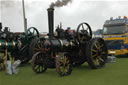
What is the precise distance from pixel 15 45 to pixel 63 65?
10.3 feet

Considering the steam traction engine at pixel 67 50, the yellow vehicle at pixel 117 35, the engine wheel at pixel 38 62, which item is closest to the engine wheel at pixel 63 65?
the steam traction engine at pixel 67 50

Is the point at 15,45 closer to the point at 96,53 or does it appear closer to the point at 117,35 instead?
the point at 96,53

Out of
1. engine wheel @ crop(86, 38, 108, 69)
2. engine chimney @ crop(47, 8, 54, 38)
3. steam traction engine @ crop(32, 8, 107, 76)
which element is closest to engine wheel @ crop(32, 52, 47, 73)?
steam traction engine @ crop(32, 8, 107, 76)

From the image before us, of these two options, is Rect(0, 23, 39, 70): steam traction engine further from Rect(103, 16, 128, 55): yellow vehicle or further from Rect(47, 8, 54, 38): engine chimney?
Rect(103, 16, 128, 55): yellow vehicle

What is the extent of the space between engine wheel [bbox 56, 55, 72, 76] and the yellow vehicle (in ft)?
16.2

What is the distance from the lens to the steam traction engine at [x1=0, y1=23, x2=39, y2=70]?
8.14 meters

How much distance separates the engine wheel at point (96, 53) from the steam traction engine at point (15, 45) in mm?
2845

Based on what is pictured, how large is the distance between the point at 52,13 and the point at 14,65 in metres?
2.30

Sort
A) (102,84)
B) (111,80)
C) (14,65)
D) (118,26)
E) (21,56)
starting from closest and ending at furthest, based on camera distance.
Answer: (102,84)
(111,80)
(14,65)
(21,56)
(118,26)

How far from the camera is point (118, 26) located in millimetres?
10805

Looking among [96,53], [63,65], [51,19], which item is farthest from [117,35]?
[63,65]

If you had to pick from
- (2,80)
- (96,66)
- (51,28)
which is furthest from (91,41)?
(2,80)

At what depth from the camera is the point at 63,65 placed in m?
6.18

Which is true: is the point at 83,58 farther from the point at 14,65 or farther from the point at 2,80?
the point at 2,80
